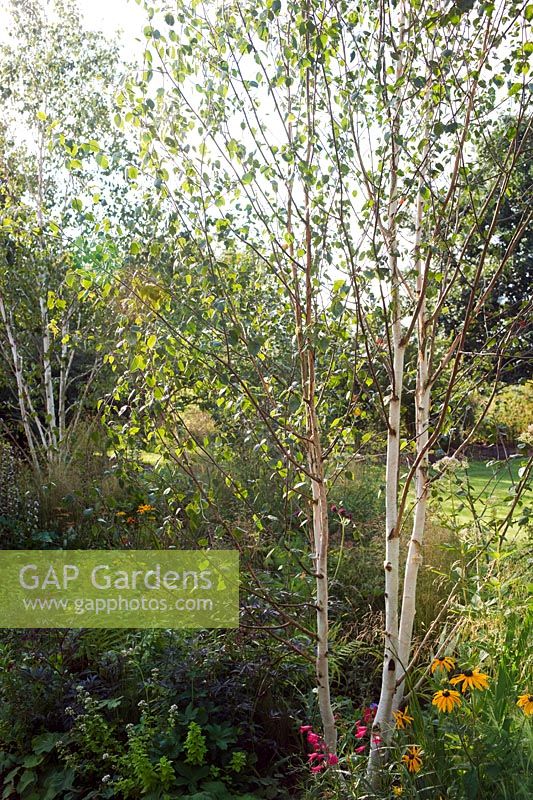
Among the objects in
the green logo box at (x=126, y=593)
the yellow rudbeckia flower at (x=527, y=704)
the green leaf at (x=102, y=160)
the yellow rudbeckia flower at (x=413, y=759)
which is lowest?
the yellow rudbeckia flower at (x=413, y=759)

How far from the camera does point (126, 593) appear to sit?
3834 millimetres

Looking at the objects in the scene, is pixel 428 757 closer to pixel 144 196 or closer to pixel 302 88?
pixel 144 196

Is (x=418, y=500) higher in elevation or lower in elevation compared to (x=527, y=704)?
higher

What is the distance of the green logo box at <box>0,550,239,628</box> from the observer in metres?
3.39

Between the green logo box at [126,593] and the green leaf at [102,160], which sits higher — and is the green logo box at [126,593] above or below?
below

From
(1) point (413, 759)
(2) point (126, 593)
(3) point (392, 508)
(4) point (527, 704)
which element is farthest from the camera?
(2) point (126, 593)

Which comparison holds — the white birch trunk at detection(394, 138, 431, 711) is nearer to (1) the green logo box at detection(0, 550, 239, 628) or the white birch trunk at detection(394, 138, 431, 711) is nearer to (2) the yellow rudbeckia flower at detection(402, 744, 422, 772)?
(2) the yellow rudbeckia flower at detection(402, 744, 422, 772)

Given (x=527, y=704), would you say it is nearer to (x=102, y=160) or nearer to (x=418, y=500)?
(x=418, y=500)

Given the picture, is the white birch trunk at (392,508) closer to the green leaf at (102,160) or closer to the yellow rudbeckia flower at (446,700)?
the yellow rudbeckia flower at (446,700)

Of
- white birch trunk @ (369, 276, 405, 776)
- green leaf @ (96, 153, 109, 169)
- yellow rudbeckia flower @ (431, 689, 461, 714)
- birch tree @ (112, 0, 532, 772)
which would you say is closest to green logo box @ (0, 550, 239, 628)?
white birch trunk @ (369, 276, 405, 776)

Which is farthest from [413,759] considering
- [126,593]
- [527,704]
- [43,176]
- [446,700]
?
[43,176]

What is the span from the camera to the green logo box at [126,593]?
133 inches

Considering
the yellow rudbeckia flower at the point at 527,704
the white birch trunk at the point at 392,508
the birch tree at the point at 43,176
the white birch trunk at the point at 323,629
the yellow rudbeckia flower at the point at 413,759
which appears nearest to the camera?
the yellow rudbeckia flower at the point at 527,704

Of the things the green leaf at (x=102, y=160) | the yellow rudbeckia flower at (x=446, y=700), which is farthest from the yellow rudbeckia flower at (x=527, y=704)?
the green leaf at (x=102, y=160)
